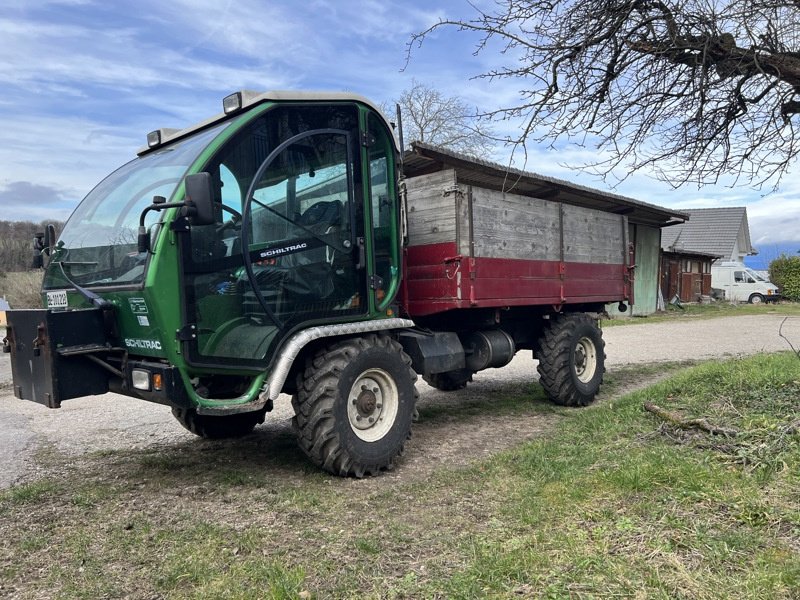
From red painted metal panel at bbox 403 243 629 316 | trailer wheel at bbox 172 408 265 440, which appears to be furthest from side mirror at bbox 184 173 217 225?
red painted metal panel at bbox 403 243 629 316

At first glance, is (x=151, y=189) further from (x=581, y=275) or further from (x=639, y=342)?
(x=639, y=342)

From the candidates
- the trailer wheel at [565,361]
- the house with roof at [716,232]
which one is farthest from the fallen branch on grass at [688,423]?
the house with roof at [716,232]

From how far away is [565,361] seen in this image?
7082 millimetres

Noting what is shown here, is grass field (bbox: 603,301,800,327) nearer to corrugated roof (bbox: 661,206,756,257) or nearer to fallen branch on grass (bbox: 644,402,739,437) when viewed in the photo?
fallen branch on grass (bbox: 644,402,739,437)

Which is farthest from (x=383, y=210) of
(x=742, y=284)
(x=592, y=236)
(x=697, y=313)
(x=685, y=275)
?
(x=742, y=284)

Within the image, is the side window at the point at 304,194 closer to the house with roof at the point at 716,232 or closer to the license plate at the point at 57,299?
the license plate at the point at 57,299

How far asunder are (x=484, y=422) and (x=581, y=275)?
222 cm

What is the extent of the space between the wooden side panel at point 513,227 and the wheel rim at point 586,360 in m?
1.30

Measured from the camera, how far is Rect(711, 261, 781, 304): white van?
104ft

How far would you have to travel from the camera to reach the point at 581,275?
24.4 feet

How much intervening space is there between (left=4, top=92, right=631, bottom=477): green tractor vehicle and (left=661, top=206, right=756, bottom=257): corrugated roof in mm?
41155

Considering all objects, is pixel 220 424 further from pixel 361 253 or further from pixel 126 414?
pixel 126 414

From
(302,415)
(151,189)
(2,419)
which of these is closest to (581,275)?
(302,415)

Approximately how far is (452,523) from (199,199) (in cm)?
246
